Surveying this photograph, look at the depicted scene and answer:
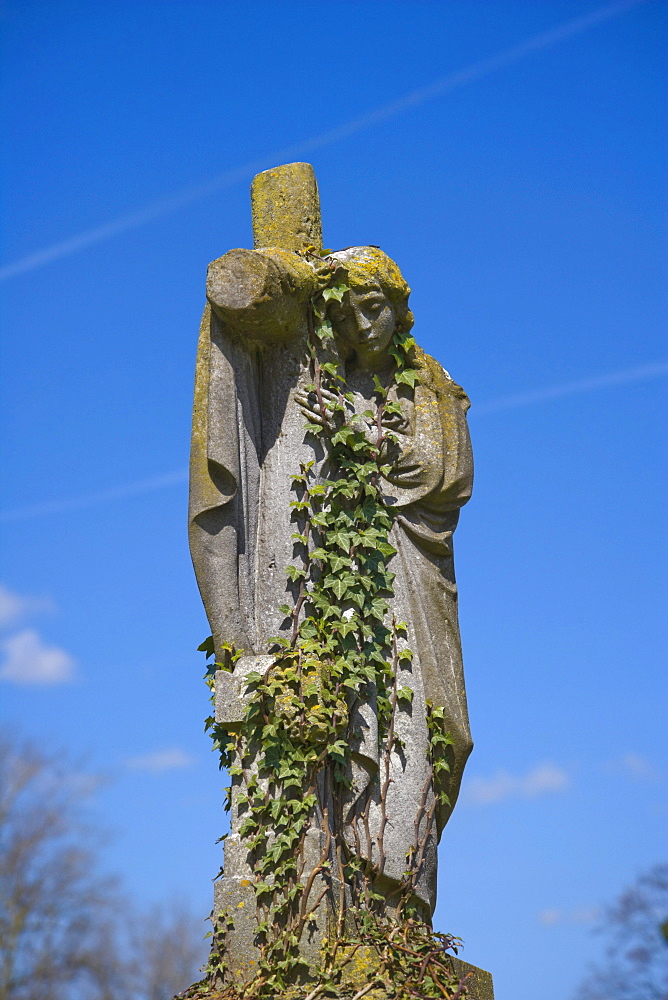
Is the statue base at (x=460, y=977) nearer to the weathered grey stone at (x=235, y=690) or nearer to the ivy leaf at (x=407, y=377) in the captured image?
the weathered grey stone at (x=235, y=690)

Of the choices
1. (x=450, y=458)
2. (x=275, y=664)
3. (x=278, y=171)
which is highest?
(x=278, y=171)

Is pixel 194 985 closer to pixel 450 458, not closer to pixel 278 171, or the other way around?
pixel 450 458

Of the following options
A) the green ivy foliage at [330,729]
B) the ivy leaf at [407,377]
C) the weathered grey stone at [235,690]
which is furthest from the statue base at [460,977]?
the ivy leaf at [407,377]

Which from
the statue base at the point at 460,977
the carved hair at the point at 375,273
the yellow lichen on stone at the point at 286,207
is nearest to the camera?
the statue base at the point at 460,977

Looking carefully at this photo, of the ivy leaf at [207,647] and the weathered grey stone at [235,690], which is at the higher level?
the ivy leaf at [207,647]

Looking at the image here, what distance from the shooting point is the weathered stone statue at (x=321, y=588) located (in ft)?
16.8

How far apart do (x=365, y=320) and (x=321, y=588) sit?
1.43 m

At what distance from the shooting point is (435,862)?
19.1ft

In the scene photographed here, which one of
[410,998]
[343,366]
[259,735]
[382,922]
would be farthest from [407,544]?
[410,998]

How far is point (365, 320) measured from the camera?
19.9 feet

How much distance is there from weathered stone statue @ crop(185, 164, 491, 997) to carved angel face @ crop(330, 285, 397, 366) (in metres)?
0.01

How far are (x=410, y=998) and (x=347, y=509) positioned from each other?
7.39 feet

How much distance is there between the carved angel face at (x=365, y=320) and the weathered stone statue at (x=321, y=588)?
0.01 meters

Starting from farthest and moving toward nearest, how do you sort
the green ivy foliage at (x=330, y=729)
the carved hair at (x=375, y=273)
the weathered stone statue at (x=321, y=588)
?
the carved hair at (x=375, y=273), the weathered stone statue at (x=321, y=588), the green ivy foliage at (x=330, y=729)
